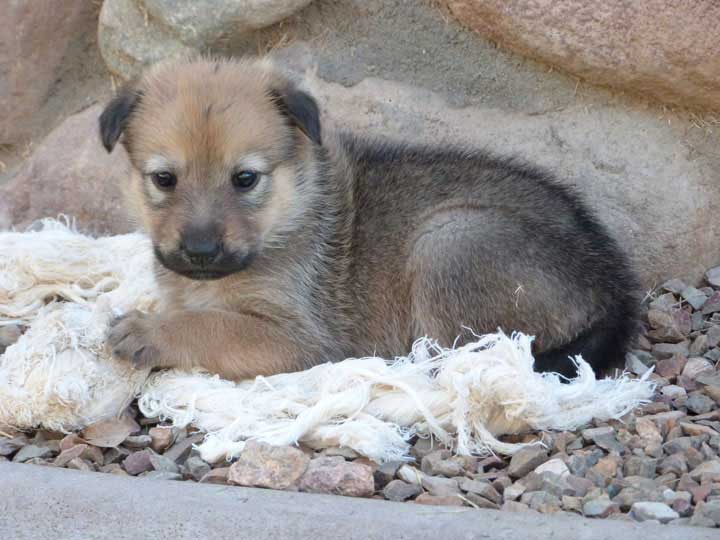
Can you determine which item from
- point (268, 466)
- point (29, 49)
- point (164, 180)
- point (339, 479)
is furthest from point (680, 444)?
point (29, 49)

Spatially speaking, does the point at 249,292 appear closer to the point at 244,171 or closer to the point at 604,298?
the point at 244,171

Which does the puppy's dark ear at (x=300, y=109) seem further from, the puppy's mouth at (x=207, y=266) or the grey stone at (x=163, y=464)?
the grey stone at (x=163, y=464)

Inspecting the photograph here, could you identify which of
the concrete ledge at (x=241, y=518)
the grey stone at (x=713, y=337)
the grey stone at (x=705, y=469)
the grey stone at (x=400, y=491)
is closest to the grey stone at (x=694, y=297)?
the grey stone at (x=713, y=337)

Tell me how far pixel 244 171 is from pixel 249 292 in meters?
0.50

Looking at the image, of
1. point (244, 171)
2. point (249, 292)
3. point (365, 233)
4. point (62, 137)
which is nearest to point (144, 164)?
point (244, 171)

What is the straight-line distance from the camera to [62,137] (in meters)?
5.03

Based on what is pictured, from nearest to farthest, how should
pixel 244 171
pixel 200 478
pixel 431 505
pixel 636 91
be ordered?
pixel 431 505 < pixel 200 478 < pixel 244 171 < pixel 636 91

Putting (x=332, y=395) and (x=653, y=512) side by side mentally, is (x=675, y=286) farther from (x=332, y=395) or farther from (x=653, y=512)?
(x=653, y=512)

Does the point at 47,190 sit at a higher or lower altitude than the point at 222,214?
lower

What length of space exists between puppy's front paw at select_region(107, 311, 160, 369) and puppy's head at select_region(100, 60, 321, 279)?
10.8 inches

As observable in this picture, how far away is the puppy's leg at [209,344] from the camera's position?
11.6ft

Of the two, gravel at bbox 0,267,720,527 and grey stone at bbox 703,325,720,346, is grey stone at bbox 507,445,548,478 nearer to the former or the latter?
gravel at bbox 0,267,720,527

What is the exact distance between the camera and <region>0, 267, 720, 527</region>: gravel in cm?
263

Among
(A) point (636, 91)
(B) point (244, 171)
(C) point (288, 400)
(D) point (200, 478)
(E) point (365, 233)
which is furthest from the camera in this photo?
(A) point (636, 91)
